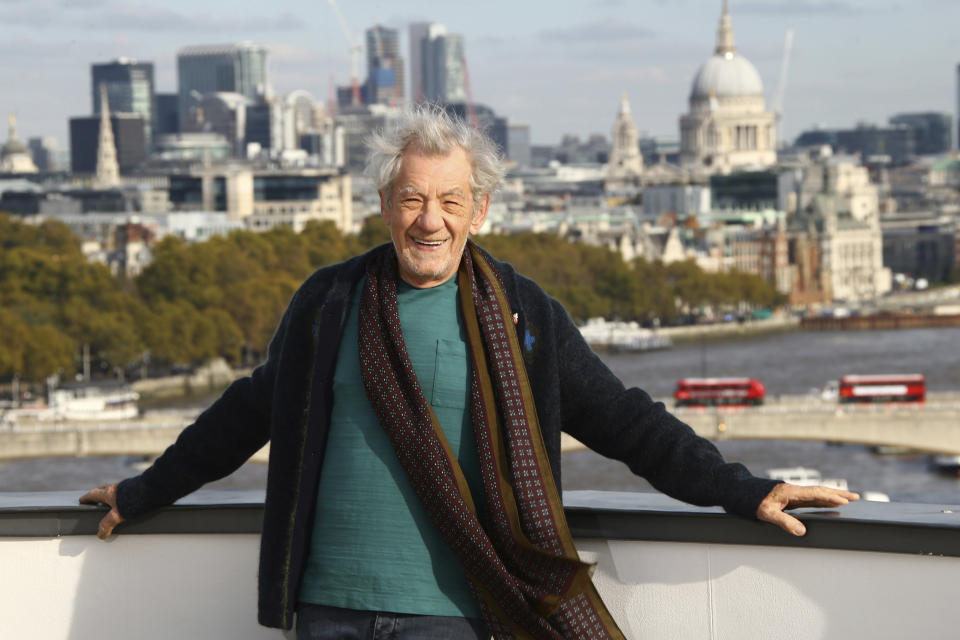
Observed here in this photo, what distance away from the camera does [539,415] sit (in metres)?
2.56

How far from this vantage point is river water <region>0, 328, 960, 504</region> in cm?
2167

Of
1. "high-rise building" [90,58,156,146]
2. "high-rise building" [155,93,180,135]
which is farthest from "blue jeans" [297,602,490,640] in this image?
"high-rise building" [155,93,180,135]

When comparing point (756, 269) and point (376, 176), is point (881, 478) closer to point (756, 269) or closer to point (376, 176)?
point (376, 176)

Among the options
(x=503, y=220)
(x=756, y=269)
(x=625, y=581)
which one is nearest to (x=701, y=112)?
(x=503, y=220)

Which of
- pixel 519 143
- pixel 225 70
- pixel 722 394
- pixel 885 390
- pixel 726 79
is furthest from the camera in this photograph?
pixel 519 143

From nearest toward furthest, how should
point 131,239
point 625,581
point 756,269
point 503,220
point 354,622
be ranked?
point 354,622 < point 625,581 < point 131,239 < point 756,269 < point 503,220

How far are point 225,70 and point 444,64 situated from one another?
18564mm

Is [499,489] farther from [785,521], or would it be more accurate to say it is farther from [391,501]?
[785,521]

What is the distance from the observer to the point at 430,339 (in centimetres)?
255

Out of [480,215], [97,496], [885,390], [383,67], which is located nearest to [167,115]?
[383,67]

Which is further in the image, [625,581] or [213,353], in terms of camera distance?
[213,353]

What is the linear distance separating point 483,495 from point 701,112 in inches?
3608

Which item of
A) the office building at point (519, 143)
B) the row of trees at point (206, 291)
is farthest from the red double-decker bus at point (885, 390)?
the office building at point (519, 143)

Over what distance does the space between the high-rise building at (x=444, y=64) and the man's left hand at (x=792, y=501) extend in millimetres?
148001
